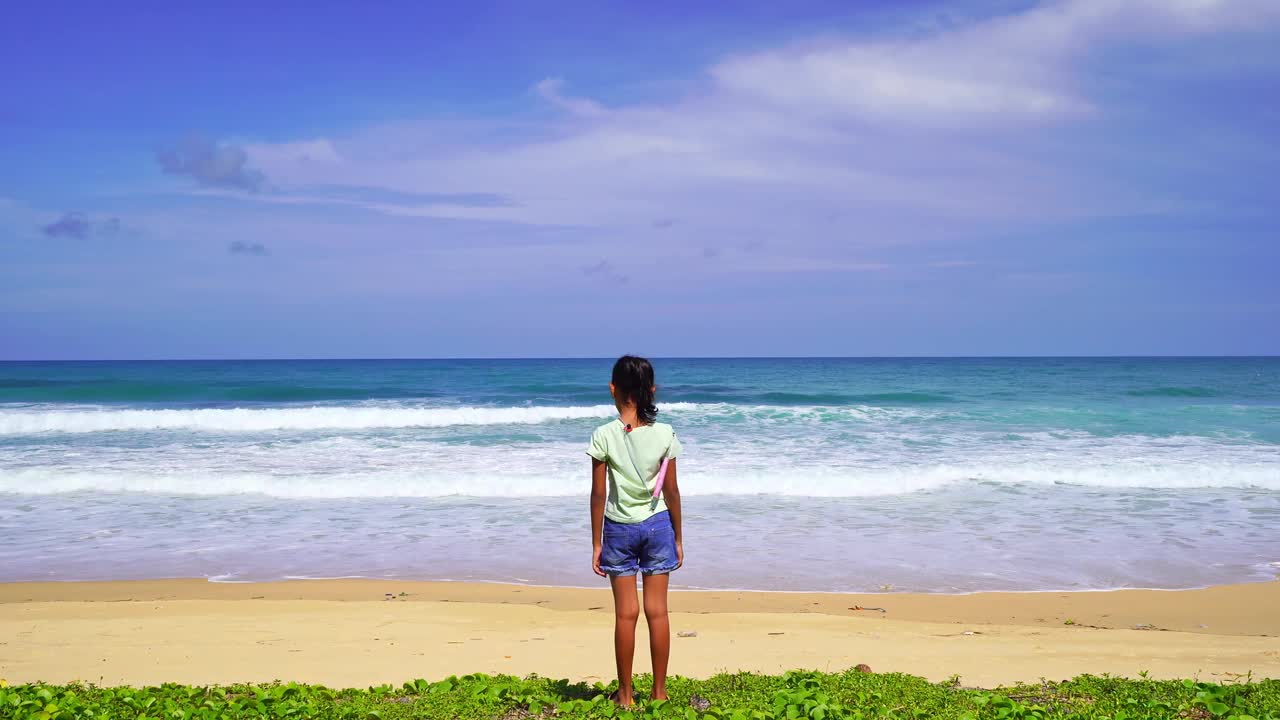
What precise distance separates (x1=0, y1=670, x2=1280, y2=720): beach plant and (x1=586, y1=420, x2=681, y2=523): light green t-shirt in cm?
100

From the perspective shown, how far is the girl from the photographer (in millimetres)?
4242

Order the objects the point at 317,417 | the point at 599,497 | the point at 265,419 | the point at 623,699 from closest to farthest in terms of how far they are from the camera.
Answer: the point at 599,497 < the point at 623,699 < the point at 265,419 < the point at 317,417

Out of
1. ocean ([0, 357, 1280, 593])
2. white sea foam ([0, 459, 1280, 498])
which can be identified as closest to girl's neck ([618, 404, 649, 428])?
ocean ([0, 357, 1280, 593])

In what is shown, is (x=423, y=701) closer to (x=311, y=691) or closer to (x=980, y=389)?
(x=311, y=691)

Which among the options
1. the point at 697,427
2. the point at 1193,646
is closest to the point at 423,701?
the point at 1193,646

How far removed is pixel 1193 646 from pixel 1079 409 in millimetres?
25688

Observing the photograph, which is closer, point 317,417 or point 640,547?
point 640,547

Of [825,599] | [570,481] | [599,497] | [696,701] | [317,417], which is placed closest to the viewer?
[599,497]

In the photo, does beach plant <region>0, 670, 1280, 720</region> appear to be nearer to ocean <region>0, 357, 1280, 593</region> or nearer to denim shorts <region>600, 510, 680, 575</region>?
denim shorts <region>600, 510, 680, 575</region>

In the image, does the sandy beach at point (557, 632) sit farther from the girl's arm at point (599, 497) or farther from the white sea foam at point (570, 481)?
the white sea foam at point (570, 481)

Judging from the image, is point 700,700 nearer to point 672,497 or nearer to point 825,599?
point 672,497

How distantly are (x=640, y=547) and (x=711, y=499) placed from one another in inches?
357

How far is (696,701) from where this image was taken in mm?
4617

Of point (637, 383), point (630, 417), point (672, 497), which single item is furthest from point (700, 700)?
point (637, 383)
